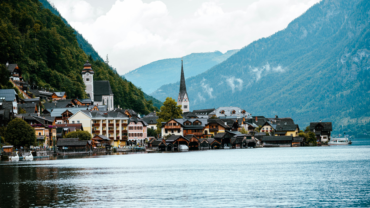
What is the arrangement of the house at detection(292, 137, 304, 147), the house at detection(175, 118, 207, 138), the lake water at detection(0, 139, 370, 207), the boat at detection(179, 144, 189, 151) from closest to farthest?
the lake water at detection(0, 139, 370, 207) < the boat at detection(179, 144, 189, 151) < the house at detection(175, 118, 207, 138) < the house at detection(292, 137, 304, 147)

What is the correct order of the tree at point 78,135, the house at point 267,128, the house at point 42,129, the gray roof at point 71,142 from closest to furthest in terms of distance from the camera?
the house at point 42,129
the gray roof at point 71,142
the tree at point 78,135
the house at point 267,128

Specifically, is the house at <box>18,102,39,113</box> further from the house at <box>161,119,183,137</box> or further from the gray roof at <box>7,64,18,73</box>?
the house at <box>161,119,183,137</box>

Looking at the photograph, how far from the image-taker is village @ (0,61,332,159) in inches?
4331

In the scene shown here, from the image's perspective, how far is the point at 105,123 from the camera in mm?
135125

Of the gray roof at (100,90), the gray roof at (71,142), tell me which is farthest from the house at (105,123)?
the gray roof at (100,90)

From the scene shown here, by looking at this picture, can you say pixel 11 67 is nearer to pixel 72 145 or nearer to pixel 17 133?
pixel 72 145

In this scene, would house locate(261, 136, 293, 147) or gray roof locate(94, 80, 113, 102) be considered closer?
house locate(261, 136, 293, 147)

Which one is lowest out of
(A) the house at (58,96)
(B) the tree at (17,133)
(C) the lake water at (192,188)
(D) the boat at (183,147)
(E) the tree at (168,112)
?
(C) the lake water at (192,188)

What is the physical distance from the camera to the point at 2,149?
86312 millimetres

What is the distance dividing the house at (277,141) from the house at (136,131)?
4057 centimetres

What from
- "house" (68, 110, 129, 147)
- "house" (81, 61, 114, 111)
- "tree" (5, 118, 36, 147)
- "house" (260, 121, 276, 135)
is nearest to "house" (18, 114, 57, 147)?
"tree" (5, 118, 36, 147)

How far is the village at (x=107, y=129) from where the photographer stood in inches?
4331

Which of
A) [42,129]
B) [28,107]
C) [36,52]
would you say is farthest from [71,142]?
[36,52]

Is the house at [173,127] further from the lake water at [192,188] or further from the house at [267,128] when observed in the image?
the lake water at [192,188]
